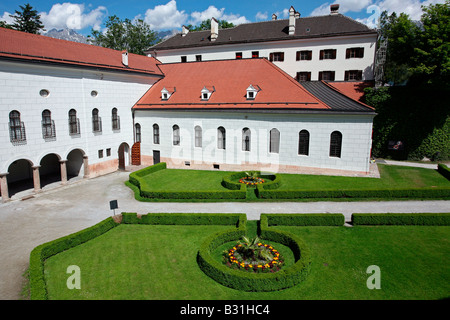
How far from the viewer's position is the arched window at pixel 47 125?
98.5 feet

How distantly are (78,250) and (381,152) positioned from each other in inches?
1510

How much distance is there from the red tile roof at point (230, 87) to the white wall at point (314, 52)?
35.3 ft

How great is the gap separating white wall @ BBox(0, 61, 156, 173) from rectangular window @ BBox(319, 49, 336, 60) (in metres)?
26.4

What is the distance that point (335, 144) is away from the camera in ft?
108

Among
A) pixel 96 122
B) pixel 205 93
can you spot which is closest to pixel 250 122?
pixel 205 93

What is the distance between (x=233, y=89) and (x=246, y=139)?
657cm

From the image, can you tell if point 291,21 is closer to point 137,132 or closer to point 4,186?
point 137,132

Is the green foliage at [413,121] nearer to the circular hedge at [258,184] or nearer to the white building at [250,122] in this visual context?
the white building at [250,122]

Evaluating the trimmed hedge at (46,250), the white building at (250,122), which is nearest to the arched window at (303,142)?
the white building at (250,122)

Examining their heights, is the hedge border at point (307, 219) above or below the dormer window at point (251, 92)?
below

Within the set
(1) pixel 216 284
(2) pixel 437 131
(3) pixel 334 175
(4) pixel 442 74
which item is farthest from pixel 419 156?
(1) pixel 216 284

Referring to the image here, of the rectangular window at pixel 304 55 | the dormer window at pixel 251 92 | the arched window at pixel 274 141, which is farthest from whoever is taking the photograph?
the rectangular window at pixel 304 55

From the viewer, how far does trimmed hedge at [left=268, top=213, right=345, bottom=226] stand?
21891 mm

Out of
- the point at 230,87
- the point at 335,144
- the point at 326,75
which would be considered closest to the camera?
the point at 335,144
